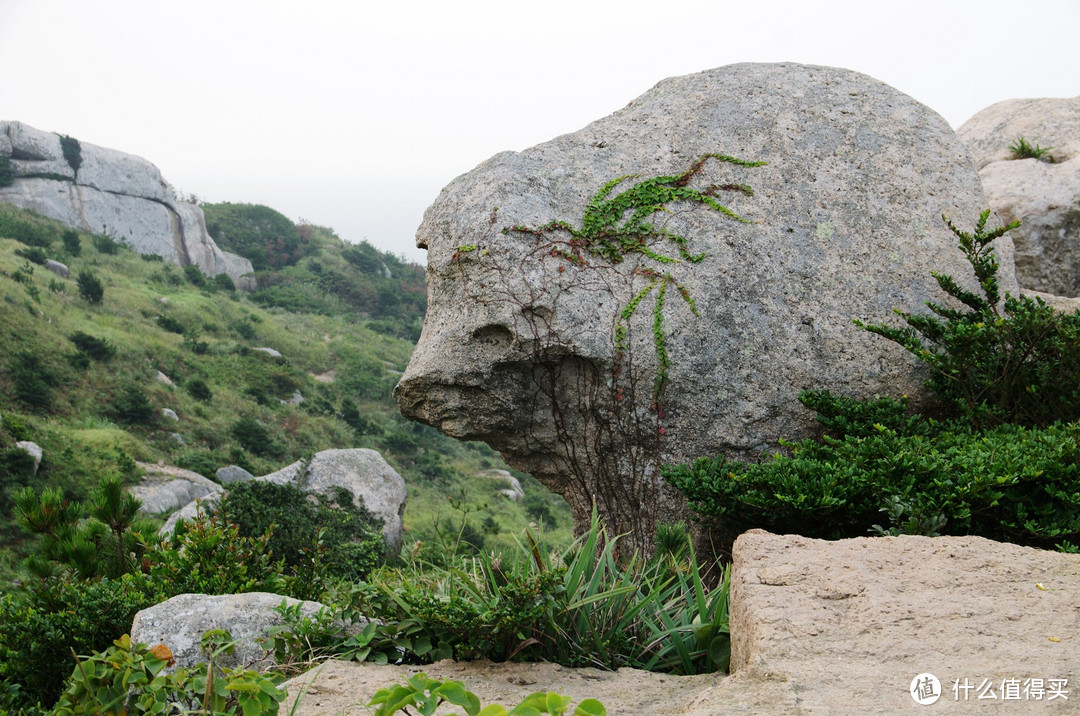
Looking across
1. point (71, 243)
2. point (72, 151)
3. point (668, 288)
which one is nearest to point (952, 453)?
point (668, 288)

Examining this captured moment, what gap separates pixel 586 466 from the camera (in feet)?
17.4

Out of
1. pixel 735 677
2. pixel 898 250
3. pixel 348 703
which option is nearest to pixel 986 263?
pixel 898 250

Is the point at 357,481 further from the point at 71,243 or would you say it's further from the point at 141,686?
the point at 71,243

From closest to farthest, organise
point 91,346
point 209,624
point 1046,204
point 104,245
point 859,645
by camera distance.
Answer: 1. point 859,645
2. point 209,624
3. point 1046,204
4. point 91,346
5. point 104,245

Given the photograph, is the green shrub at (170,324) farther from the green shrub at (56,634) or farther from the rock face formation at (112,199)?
the green shrub at (56,634)

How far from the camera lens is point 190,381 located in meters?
22.0

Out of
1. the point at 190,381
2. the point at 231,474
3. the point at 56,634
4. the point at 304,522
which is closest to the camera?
the point at 56,634

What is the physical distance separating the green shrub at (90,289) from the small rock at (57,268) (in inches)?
66.8

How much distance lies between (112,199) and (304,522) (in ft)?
108

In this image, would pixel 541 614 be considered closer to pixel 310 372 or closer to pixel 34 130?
pixel 310 372

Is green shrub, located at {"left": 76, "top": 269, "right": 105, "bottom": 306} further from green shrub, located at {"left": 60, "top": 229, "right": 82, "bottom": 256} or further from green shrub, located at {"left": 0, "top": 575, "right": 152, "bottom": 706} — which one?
green shrub, located at {"left": 0, "top": 575, "right": 152, "bottom": 706}

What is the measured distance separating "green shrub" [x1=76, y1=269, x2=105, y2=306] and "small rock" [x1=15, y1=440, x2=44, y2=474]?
9.16m

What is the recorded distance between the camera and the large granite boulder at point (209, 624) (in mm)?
3605

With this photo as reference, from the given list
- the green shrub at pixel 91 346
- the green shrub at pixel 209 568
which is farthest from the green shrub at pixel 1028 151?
the green shrub at pixel 91 346
